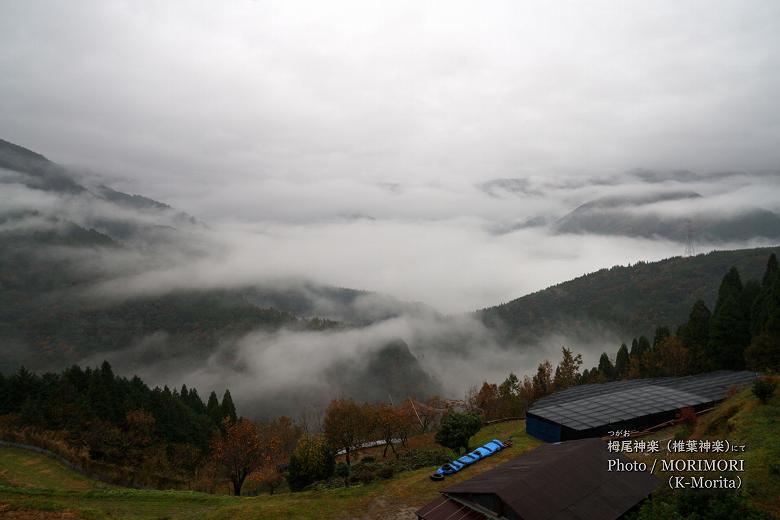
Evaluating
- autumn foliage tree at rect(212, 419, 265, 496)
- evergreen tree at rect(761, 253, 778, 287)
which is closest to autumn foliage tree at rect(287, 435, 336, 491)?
autumn foliage tree at rect(212, 419, 265, 496)

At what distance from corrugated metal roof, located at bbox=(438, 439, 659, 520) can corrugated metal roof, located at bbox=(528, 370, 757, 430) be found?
65.1ft

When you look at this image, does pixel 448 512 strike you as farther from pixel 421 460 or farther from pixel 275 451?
pixel 275 451

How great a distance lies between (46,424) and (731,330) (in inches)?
3807

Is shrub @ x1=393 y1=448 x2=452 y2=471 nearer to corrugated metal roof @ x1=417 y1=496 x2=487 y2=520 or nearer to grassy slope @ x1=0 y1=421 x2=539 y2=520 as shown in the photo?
grassy slope @ x1=0 y1=421 x2=539 y2=520

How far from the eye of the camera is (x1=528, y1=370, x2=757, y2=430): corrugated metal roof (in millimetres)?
46688

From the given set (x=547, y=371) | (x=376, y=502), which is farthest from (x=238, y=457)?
(x=547, y=371)

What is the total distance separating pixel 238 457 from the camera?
48500 mm

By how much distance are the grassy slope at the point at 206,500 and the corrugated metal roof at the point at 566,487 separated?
1051cm

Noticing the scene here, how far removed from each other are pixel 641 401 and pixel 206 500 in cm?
4756

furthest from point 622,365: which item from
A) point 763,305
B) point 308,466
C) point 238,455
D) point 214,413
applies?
point 214,413

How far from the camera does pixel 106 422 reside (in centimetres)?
5847

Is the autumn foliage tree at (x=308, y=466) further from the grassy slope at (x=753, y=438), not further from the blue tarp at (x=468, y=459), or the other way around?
the grassy slope at (x=753, y=438)

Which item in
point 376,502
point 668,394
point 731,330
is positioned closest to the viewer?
point 376,502

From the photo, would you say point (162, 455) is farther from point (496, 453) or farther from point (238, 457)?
point (496, 453)
